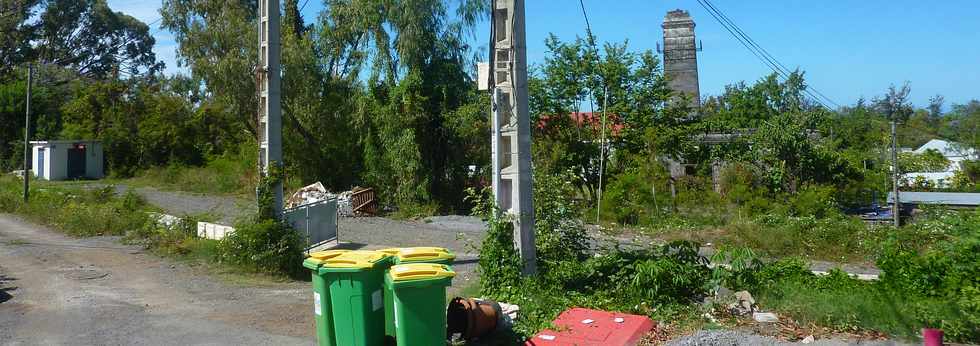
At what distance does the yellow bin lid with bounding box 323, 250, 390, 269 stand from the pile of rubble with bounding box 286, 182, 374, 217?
15768 mm

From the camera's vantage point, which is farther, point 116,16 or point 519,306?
point 116,16

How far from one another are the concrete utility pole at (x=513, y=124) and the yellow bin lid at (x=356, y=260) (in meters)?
2.40

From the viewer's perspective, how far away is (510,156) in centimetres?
951

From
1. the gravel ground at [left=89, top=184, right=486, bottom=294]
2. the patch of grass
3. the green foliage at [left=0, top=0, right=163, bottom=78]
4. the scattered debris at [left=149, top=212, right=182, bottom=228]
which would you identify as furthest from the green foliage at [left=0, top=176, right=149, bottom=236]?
the green foliage at [left=0, top=0, right=163, bottom=78]

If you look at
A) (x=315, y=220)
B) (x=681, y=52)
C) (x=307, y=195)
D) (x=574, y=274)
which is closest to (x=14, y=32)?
(x=307, y=195)

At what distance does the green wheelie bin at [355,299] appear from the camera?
6777mm

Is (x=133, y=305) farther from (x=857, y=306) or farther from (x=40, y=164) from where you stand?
(x=40, y=164)

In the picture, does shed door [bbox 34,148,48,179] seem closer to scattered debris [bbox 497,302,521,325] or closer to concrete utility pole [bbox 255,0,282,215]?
concrete utility pole [bbox 255,0,282,215]

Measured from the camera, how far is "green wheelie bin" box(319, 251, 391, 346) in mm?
6777

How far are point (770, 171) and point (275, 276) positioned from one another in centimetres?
1468

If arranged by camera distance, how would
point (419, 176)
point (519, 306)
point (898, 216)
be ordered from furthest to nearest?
point (419, 176) < point (898, 216) < point (519, 306)

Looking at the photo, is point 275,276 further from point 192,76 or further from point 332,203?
point 192,76

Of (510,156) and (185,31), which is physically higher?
(185,31)

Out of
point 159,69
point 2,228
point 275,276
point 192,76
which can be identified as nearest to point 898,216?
point 275,276
